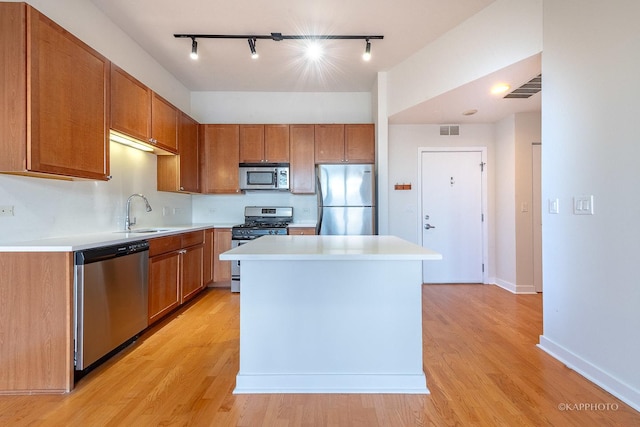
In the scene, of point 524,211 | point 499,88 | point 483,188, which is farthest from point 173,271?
point 524,211

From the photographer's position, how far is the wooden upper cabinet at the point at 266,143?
4309mm

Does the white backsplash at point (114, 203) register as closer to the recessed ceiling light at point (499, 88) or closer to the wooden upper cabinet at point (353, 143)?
the wooden upper cabinet at point (353, 143)

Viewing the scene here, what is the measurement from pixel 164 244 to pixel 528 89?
392cm

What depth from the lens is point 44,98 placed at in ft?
6.13

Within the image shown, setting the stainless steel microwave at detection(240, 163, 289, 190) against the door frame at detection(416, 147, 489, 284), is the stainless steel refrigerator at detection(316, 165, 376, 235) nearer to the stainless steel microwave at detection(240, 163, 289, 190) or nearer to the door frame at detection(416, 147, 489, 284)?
the stainless steel microwave at detection(240, 163, 289, 190)

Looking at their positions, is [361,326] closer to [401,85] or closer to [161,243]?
[161,243]

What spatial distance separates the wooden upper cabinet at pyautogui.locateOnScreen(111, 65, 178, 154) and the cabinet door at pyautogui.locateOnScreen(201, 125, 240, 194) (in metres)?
0.74

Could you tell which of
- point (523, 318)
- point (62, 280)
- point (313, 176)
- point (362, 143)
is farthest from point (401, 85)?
point (62, 280)

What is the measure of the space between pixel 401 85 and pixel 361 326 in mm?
3078

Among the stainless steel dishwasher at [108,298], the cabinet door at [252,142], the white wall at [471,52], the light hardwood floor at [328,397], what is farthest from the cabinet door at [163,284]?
the white wall at [471,52]

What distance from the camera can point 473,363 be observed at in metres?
2.14

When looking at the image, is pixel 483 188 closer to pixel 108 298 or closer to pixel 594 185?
pixel 594 185

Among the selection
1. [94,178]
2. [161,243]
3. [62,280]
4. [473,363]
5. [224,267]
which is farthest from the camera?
[224,267]

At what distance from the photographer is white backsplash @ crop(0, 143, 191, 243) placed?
203 centimetres
